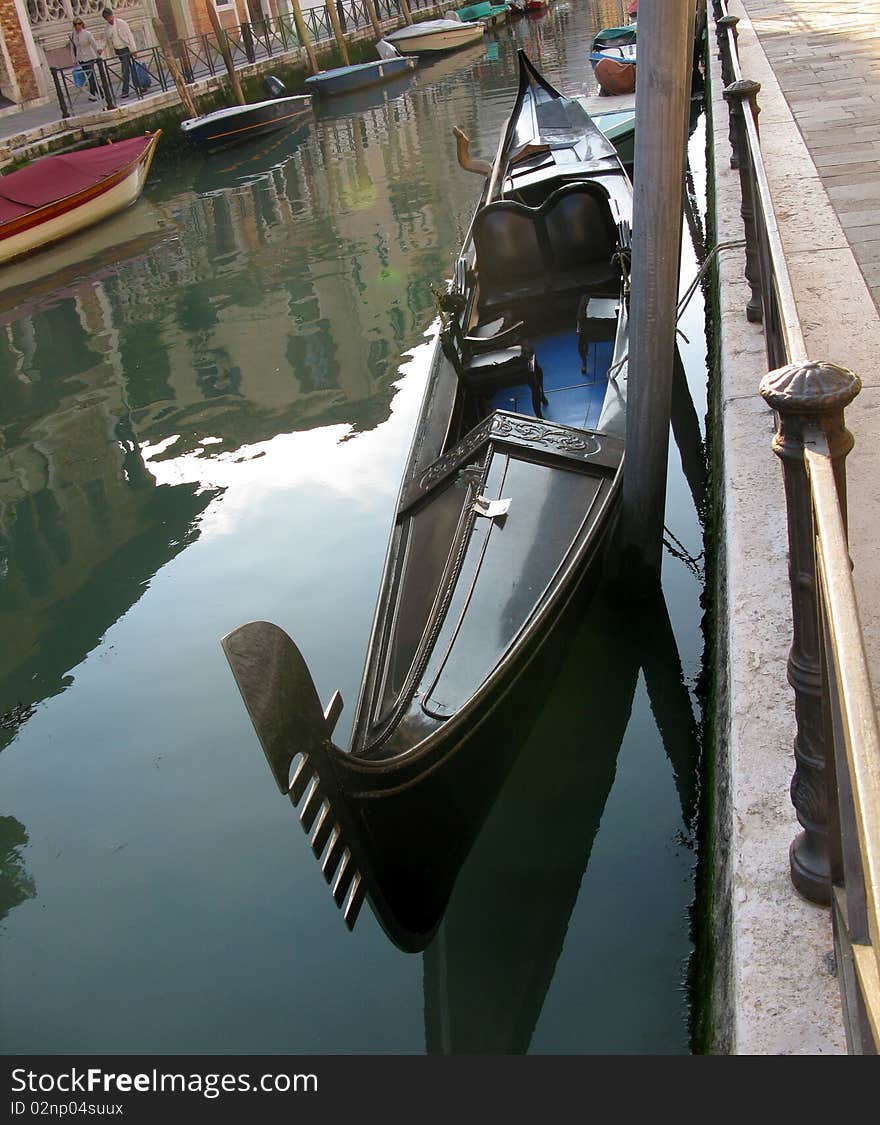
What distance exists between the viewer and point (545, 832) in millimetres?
2467

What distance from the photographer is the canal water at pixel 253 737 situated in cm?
212

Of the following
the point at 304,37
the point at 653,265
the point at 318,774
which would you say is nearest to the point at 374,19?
the point at 304,37

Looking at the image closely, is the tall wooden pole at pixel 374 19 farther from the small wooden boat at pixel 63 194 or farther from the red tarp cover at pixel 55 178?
the red tarp cover at pixel 55 178

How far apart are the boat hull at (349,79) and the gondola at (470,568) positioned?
1192 centimetres

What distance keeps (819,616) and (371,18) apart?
20.3 m

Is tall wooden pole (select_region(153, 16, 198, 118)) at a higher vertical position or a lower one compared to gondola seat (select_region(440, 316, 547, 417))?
higher

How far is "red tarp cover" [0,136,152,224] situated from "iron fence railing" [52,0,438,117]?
298cm

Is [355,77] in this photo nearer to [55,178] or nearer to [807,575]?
[55,178]

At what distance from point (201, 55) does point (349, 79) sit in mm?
2712

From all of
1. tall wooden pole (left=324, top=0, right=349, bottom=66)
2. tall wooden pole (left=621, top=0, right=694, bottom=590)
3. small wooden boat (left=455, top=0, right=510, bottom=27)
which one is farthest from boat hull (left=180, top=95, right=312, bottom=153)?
tall wooden pole (left=621, top=0, right=694, bottom=590)

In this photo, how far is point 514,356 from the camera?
353 centimetres

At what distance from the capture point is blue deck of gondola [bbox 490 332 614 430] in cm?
363

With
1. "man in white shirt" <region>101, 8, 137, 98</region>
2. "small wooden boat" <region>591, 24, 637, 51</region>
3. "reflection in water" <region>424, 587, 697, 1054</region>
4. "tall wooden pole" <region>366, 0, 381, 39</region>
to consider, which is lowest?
"reflection in water" <region>424, 587, 697, 1054</region>

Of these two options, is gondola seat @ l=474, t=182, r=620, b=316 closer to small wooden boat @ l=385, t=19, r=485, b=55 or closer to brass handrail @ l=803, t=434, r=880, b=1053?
brass handrail @ l=803, t=434, r=880, b=1053
